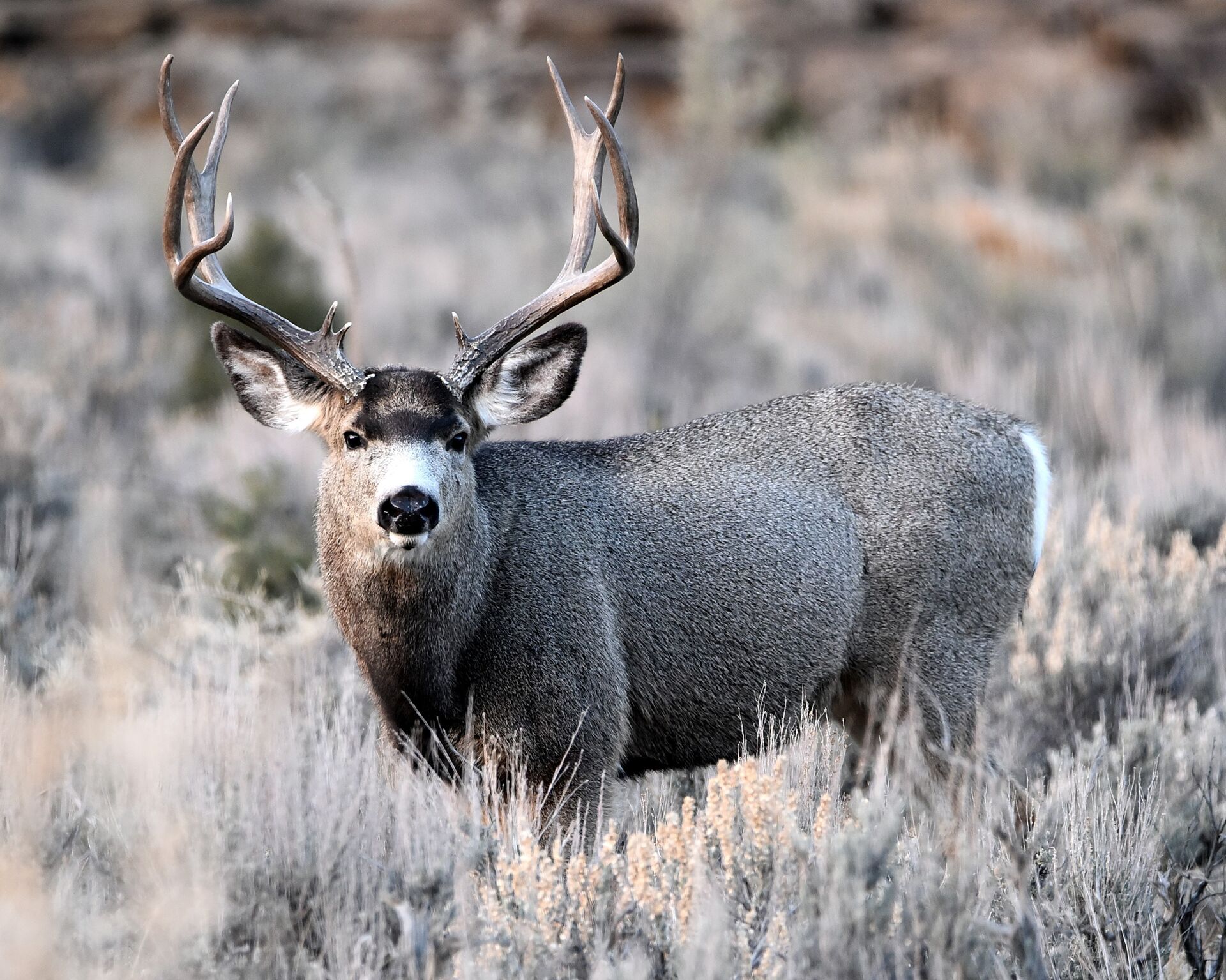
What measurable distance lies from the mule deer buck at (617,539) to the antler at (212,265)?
0.01m

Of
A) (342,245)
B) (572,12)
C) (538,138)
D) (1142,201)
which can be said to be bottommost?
(342,245)

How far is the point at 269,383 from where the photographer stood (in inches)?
194

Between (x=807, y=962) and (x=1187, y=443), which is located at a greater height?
(x=1187, y=443)

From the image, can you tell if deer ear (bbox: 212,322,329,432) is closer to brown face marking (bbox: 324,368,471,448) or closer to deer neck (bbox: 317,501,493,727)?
brown face marking (bbox: 324,368,471,448)

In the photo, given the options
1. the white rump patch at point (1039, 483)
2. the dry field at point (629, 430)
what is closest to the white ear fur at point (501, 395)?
the dry field at point (629, 430)

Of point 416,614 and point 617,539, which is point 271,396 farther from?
point 617,539

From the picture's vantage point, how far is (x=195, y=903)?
3238 millimetres

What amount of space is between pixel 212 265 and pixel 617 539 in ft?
5.69

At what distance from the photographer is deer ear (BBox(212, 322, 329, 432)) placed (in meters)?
4.83

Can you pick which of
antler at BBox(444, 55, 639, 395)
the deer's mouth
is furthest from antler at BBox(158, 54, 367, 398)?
the deer's mouth

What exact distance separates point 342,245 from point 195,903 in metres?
5.66

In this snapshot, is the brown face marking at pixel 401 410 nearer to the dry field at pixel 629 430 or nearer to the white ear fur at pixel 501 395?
the white ear fur at pixel 501 395

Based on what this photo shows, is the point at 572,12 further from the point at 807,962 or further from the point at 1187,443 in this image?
the point at 807,962

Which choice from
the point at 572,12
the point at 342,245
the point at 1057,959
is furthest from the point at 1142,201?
the point at 572,12
